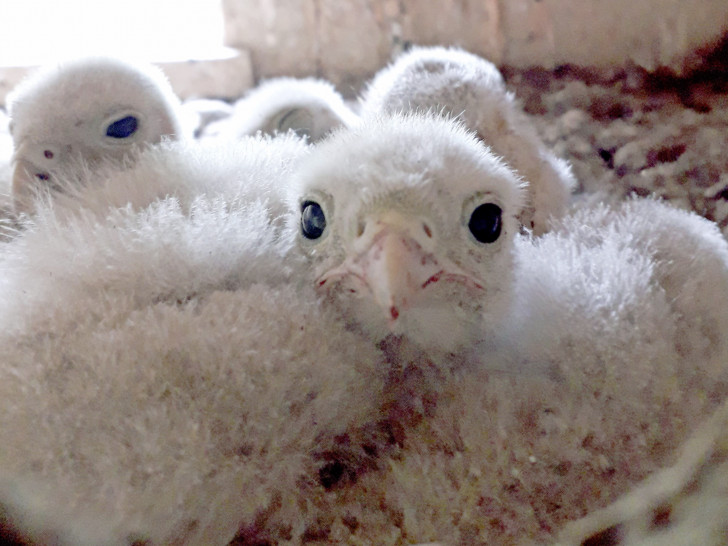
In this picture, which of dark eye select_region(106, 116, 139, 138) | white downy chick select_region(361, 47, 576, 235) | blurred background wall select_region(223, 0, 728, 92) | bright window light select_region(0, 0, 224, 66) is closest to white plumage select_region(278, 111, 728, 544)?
white downy chick select_region(361, 47, 576, 235)

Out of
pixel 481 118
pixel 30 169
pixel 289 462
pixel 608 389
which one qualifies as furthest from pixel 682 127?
pixel 30 169

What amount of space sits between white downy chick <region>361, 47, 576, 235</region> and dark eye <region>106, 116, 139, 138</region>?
1.70 feet

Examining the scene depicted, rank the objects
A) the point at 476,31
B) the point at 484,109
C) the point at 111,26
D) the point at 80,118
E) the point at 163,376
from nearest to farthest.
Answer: the point at 163,376, the point at 484,109, the point at 80,118, the point at 476,31, the point at 111,26

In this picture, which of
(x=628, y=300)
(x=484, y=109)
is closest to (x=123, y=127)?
(x=484, y=109)

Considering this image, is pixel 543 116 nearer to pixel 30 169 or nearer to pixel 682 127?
pixel 682 127

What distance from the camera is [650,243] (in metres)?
A: 1.07

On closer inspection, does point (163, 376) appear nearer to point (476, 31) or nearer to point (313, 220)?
point (313, 220)

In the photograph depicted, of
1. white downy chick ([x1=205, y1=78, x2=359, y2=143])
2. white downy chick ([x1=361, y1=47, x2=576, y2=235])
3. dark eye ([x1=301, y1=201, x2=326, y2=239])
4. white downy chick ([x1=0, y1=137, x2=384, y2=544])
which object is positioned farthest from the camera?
white downy chick ([x1=205, y1=78, x2=359, y2=143])

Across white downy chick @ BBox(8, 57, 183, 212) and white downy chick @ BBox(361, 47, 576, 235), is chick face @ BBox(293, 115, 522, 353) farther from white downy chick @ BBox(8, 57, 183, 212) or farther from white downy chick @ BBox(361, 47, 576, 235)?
white downy chick @ BBox(8, 57, 183, 212)

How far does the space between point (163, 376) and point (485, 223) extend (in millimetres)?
486

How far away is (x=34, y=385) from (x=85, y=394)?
0.06 m

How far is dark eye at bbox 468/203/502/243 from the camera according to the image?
0.93 metres

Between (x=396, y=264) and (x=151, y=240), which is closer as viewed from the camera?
(x=396, y=264)

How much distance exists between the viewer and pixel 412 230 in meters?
0.83
